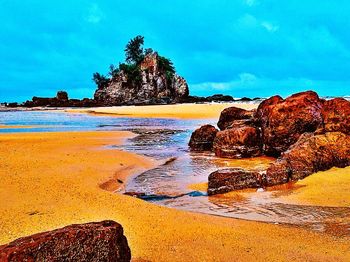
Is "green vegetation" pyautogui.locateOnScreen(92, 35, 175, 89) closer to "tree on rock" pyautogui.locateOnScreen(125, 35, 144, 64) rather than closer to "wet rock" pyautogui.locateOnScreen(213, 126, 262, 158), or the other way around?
"tree on rock" pyautogui.locateOnScreen(125, 35, 144, 64)

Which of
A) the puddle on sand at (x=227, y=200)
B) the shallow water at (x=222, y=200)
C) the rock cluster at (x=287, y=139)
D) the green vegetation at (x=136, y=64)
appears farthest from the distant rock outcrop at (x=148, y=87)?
the puddle on sand at (x=227, y=200)

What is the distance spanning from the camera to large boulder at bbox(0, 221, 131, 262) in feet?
7.41

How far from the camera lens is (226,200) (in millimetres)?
5305

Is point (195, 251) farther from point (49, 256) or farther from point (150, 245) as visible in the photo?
point (49, 256)

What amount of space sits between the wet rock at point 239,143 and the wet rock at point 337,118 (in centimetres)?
217

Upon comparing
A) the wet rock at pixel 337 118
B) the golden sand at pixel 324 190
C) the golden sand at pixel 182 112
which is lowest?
the golden sand at pixel 182 112

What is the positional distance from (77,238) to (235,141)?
7.28 metres

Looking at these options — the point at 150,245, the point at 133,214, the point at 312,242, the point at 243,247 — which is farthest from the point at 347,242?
the point at 133,214

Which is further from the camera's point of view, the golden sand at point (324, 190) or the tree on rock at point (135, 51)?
the tree on rock at point (135, 51)

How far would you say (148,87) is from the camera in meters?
60.2

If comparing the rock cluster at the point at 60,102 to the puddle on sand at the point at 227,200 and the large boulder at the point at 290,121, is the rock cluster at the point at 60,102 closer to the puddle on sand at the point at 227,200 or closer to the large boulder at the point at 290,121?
the large boulder at the point at 290,121

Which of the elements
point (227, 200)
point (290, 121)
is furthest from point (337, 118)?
point (227, 200)

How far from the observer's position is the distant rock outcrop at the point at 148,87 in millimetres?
59875

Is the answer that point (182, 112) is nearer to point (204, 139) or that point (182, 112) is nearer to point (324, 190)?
point (204, 139)
